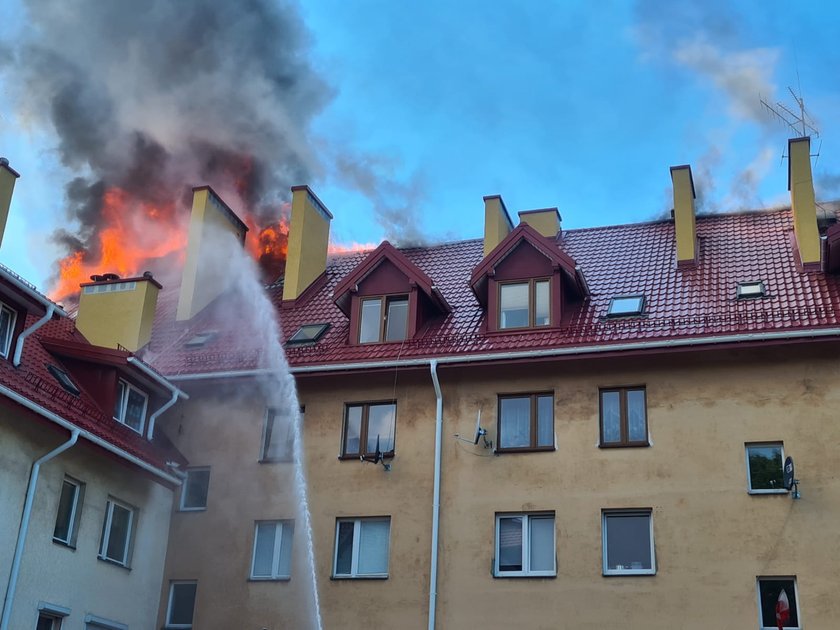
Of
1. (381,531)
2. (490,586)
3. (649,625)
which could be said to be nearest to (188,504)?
(381,531)

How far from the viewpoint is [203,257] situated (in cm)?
3244

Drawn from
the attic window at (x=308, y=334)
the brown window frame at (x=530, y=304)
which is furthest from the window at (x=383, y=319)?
the brown window frame at (x=530, y=304)

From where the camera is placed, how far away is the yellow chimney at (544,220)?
32.2 m

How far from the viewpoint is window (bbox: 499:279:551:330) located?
26.2 metres

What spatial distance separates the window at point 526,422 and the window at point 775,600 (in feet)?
18.1

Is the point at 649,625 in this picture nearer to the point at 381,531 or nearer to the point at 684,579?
the point at 684,579

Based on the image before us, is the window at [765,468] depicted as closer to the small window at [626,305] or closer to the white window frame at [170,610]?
the small window at [626,305]

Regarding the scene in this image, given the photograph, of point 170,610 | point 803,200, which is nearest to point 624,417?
point 803,200

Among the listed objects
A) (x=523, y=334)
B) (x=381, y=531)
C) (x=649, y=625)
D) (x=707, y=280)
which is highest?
(x=707, y=280)

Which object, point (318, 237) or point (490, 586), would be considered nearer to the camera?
point (490, 586)

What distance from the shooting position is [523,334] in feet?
84.4

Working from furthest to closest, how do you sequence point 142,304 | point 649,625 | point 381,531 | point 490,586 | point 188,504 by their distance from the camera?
point 142,304 → point 188,504 → point 381,531 → point 490,586 → point 649,625

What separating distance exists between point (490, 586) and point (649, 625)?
3.55 m

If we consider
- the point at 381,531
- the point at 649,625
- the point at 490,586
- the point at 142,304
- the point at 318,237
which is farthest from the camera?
the point at 318,237
